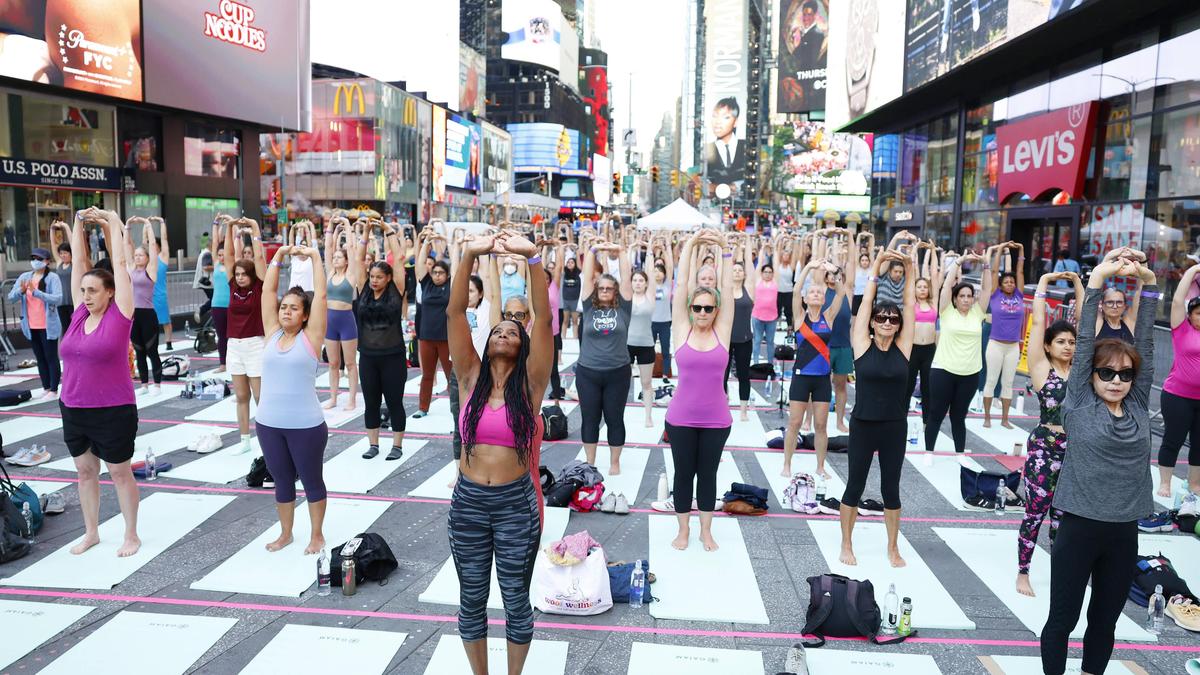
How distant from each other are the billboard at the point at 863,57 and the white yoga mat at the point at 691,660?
29689 mm

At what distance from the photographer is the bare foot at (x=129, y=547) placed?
6.18 meters

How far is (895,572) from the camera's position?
6.19 m

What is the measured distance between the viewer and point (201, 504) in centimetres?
739

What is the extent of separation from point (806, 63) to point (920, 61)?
38566 millimetres

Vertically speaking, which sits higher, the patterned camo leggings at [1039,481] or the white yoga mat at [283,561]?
the patterned camo leggings at [1039,481]

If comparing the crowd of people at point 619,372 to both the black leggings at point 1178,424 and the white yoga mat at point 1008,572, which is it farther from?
the white yoga mat at point 1008,572

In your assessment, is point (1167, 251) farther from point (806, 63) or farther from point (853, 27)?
point (806, 63)

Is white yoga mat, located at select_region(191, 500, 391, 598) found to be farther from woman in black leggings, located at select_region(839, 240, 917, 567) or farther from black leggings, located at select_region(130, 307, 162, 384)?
black leggings, located at select_region(130, 307, 162, 384)

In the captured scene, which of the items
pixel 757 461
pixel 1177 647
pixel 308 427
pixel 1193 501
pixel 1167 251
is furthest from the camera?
pixel 1167 251

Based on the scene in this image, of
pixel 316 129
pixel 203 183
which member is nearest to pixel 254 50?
pixel 203 183

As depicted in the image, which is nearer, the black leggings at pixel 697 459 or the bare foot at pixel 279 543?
the black leggings at pixel 697 459

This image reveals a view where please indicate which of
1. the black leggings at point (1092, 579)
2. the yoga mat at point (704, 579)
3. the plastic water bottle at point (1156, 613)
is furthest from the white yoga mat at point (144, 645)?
the plastic water bottle at point (1156, 613)

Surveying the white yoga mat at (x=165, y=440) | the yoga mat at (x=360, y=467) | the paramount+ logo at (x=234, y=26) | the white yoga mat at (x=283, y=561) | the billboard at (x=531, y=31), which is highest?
the billboard at (x=531, y=31)

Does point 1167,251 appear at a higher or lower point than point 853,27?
lower
